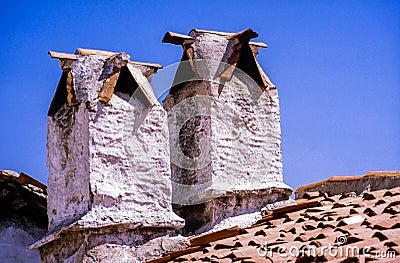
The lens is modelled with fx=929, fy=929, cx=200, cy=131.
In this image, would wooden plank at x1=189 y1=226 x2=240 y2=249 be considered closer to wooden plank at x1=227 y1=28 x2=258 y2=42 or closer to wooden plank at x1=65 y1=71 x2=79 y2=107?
wooden plank at x1=65 y1=71 x2=79 y2=107

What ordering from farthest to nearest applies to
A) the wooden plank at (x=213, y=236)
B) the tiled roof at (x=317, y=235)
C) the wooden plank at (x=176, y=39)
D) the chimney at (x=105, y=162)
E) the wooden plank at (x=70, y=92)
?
the wooden plank at (x=176, y=39), the wooden plank at (x=70, y=92), the wooden plank at (x=213, y=236), the chimney at (x=105, y=162), the tiled roof at (x=317, y=235)

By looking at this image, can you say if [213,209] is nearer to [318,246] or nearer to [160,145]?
A: [160,145]

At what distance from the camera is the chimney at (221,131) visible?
8.28 meters

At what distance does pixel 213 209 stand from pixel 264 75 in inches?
57.5

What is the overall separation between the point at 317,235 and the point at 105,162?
189 cm

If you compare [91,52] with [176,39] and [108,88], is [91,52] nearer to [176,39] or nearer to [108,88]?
[108,88]

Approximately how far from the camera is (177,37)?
8.45 metres

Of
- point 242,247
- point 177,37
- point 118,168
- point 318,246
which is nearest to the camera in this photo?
point 318,246

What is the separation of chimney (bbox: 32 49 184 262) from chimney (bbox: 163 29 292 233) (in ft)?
1.45

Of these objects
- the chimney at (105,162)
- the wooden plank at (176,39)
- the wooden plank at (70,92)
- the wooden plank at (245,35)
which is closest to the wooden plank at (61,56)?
the chimney at (105,162)

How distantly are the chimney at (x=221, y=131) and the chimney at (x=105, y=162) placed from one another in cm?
44

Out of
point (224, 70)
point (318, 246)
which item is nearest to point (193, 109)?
point (224, 70)

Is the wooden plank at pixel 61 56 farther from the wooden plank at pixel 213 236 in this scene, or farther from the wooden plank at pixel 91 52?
the wooden plank at pixel 213 236

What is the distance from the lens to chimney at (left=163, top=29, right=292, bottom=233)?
828 centimetres
